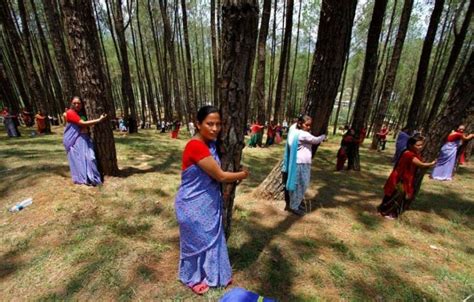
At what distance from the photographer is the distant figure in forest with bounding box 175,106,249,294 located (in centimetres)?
220

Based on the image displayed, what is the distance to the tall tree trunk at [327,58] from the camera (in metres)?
4.25

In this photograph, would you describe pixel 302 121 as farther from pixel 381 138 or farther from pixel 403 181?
pixel 381 138

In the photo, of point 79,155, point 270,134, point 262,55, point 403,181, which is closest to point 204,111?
point 79,155

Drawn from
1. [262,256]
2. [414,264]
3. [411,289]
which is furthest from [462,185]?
[262,256]

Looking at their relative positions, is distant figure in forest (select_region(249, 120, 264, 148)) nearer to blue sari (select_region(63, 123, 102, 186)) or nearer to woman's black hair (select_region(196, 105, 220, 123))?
blue sari (select_region(63, 123, 102, 186))

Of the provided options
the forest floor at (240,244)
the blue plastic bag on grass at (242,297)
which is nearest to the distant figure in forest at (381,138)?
the forest floor at (240,244)

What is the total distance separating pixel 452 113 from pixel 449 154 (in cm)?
434

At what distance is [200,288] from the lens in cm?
267

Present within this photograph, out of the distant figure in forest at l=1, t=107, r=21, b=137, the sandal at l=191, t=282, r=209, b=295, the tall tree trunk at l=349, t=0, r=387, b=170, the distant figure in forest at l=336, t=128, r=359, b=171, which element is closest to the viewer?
the sandal at l=191, t=282, r=209, b=295

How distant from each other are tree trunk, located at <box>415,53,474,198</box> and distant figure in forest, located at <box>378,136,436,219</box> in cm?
13

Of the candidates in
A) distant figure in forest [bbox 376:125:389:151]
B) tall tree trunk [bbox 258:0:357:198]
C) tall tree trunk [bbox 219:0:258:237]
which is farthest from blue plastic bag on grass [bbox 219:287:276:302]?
distant figure in forest [bbox 376:125:389:151]

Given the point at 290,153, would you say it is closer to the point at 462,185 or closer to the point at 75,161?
the point at 75,161

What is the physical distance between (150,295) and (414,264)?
3575 millimetres

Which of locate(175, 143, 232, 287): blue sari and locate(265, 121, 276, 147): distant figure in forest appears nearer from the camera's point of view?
locate(175, 143, 232, 287): blue sari
